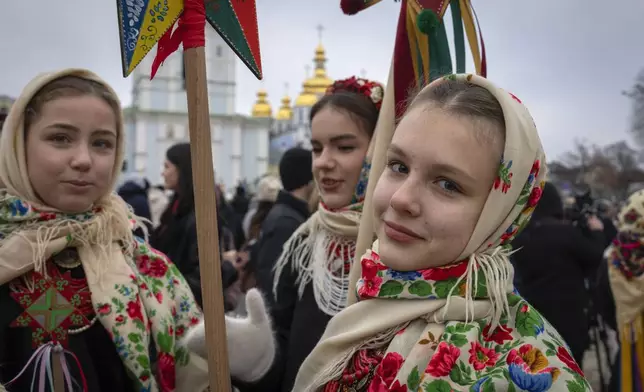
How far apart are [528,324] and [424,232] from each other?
0.32 metres

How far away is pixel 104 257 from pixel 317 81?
177 feet

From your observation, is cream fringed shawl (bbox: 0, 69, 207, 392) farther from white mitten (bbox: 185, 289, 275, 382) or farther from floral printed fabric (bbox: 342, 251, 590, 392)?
floral printed fabric (bbox: 342, 251, 590, 392)

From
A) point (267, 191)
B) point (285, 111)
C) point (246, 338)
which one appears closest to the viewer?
point (246, 338)

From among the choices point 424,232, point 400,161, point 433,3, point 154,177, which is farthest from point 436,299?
point 154,177

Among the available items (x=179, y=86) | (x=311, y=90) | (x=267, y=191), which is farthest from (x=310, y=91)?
(x=267, y=191)

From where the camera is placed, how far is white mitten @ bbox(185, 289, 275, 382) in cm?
166

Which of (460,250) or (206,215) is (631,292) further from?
(206,215)

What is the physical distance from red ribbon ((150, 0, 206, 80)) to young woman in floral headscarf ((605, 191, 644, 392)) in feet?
11.4

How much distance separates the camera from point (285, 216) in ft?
11.1

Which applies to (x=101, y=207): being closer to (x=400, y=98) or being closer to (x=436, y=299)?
(x=400, y=98)

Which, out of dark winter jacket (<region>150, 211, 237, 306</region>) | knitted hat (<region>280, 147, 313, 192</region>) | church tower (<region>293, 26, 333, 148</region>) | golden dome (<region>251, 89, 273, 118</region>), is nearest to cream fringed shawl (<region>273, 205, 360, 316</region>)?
dark winter jacket (<region>150, 211, 237, 306</region>)

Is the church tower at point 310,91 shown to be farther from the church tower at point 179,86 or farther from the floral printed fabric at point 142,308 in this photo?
the floral printed fabric at point 142,308

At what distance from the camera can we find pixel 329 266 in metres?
2.18

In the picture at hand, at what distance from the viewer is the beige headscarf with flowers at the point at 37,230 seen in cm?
175
